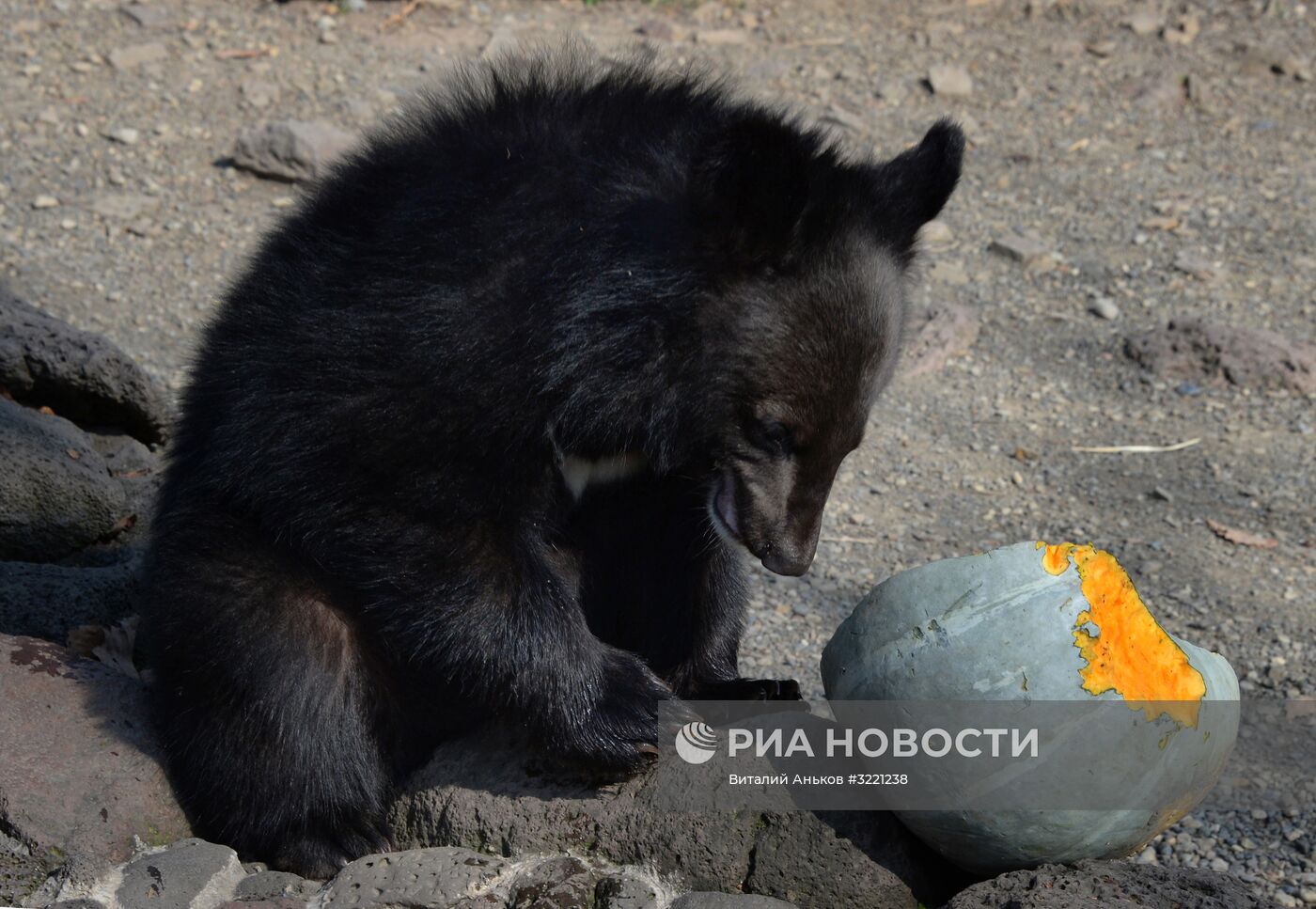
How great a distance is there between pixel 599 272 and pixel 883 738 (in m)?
1.26

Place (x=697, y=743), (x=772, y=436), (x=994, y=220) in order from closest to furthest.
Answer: (x=772, y=436)
(x=697, y=743)
(x=994, y=220)

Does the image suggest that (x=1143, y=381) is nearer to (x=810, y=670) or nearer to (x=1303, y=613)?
(x=1303, y=613)

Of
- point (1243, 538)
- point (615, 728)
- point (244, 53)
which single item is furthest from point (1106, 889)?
point (244, 53)

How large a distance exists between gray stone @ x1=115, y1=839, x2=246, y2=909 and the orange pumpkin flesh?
2134 millimetres

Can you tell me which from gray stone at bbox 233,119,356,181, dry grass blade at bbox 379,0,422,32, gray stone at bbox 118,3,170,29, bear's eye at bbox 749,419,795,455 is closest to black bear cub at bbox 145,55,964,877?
bear's eye at bbox 749,419,795,455

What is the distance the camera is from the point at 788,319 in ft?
11.1

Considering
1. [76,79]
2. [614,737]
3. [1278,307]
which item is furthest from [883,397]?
[76,79]

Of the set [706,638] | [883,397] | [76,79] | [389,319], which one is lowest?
[76,79]

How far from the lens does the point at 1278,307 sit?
7.97 meters

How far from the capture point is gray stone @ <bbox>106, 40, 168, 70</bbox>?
30.6ft

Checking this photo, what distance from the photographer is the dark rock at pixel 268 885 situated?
3.53m

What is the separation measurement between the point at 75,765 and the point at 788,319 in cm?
217

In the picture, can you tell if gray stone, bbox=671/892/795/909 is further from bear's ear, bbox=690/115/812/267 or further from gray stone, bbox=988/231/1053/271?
gray stone, bbox=988/231/1053/271

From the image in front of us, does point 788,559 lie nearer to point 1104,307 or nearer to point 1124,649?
point 1124,649
